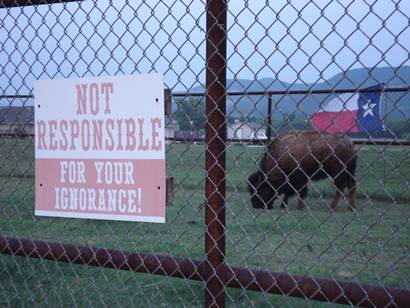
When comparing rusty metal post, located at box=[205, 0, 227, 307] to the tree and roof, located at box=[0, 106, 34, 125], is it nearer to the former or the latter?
the tree

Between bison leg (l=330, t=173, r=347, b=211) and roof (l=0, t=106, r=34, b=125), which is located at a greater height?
roof (l=0, t=106, r=34, b=125)

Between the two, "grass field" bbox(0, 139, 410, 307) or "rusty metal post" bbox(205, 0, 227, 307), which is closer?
"rusty metal post" bbox(205, 0, 227, 307)

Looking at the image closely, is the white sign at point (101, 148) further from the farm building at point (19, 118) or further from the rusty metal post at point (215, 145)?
the farm building at point (19, 118)

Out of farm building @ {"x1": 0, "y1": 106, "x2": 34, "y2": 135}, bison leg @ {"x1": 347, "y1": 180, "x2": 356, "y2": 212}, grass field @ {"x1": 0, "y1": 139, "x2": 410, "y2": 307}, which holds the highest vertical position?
farm building @ {"x1": 0, "y1": 106, "x2": 34, "y2": 135}

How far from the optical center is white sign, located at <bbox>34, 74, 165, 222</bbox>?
7.93ft

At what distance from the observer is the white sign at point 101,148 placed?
2416mm

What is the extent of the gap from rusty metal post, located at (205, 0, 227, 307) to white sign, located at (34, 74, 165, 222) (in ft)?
0.85

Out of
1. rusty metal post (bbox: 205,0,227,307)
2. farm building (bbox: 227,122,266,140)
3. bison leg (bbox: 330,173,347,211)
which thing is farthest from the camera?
bison leg (bbox: 330,173,347,211)

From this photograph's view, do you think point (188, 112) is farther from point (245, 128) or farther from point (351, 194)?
point (351, 194)

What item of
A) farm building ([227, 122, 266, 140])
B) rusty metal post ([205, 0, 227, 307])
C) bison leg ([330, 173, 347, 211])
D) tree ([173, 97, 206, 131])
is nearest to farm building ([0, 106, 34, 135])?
tree ([173, 97, 206, 131])

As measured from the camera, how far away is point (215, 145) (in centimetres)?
222

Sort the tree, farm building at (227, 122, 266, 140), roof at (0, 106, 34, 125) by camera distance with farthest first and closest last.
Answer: roof at (0, 106, 34, 125) → the tree → farm building at (227, 122, 266, 140)

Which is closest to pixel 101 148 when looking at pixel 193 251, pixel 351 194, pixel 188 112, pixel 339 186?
pixel 188 112

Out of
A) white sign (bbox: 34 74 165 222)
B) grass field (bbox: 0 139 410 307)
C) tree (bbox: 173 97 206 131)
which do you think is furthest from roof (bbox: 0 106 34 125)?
tree (bbox: 173 97 206 131)
